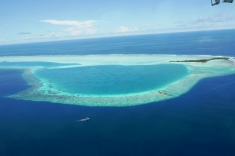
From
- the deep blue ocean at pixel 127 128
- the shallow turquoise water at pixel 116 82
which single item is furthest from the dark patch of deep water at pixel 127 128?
the shallow turquoise water at pixel 116 82

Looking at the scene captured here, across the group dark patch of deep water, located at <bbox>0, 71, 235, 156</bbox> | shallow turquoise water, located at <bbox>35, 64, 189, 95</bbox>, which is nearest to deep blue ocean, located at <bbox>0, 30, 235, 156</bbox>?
dark patch of deep water, located at <bbox>0, 71, 235, 156</bbox>

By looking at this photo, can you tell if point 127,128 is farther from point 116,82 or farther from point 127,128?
point 116,82

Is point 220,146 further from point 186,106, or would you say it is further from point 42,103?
point 42,103

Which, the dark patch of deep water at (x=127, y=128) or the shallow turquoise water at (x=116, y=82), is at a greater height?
the shallow turquoise water at (x=116, y=82)

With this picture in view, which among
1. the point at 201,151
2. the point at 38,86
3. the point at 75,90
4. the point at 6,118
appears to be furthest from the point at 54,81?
the point at 201,151

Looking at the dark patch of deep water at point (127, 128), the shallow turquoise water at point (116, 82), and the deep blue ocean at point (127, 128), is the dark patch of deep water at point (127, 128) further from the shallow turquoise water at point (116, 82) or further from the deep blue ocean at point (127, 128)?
the shallow turquoise water at point (116, 82)

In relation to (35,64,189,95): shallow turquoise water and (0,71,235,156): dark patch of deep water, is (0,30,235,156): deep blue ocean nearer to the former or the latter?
(0,71,235,156): dark patch of deep water

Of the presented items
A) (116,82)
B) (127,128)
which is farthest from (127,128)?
(116,82)

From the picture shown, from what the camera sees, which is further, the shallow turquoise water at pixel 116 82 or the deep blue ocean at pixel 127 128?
the shallow turquoise water at pixel 116 82
